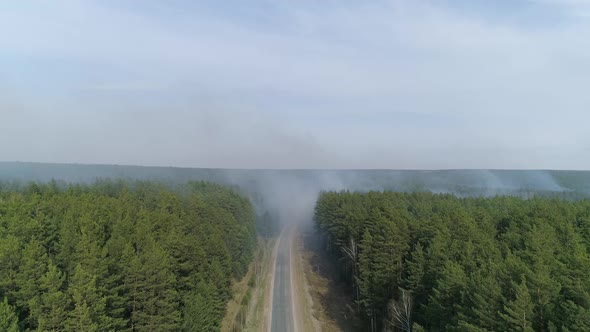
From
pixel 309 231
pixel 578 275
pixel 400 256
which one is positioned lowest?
pixel 309 231

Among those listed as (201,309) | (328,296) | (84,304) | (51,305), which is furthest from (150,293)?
(328,296)

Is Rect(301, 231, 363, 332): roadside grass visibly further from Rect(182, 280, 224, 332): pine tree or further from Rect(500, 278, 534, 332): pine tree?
Rect(500, 278, 534, 332): pine tree

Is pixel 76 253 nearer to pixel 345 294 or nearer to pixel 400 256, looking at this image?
pixel 400 256

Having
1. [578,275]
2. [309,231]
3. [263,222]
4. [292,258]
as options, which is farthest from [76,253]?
[309,231]

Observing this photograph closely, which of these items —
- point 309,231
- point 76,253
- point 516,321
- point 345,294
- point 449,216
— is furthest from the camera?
point 309,231

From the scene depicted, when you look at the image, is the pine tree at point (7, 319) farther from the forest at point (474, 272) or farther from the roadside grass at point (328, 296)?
the roadside grass at point (328, 296)

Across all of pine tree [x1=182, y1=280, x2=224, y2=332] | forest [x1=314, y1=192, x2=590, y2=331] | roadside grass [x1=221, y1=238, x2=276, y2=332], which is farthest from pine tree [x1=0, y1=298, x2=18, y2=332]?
roadside grass [x1=221, y1=238, x2=276, y2=332]

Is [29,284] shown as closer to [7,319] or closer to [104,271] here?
[7,319]

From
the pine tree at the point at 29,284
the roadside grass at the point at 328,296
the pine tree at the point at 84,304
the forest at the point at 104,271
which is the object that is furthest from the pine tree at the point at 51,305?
the roadside grass at the point at 328,296
